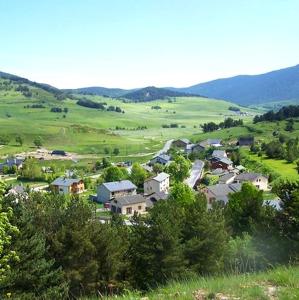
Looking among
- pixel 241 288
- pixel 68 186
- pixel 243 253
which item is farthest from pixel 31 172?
pixel 241 288

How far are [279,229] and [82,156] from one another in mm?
128243

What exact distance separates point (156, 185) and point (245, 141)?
210 ft

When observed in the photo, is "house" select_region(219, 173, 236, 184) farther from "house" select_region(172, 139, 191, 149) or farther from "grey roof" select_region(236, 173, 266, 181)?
"house" select_region(172, 139, 191, 149)

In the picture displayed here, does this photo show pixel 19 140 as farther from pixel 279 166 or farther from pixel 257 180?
pixel 257 180

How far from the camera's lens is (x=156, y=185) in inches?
3514

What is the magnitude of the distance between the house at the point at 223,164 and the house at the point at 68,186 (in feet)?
122

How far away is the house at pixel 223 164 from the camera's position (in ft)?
365

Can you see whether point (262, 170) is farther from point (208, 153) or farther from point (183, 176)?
point (208, 153)

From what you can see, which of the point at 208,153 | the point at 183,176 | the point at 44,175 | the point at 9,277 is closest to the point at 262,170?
the point at 183,176

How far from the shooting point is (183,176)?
98.4m

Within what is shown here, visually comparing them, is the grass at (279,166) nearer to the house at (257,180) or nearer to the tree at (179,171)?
the house at (257,180)

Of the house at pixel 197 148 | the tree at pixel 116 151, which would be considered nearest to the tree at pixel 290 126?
the house at pixel 197 148

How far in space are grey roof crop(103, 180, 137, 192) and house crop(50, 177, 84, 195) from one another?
393 inches

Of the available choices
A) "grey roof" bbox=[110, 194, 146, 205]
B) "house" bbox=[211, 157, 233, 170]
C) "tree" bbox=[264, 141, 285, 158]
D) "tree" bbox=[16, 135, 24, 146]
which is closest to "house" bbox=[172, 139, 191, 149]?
"house" bbox=[211, 157, 233, 170]
